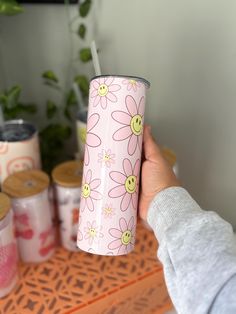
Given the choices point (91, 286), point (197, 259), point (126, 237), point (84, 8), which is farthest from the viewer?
point (84, 8)

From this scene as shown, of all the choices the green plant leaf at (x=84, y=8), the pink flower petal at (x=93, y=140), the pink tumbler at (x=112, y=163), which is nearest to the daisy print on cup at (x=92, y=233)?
the pink tumbler at (x=112, y=163)

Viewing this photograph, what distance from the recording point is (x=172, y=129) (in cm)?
76

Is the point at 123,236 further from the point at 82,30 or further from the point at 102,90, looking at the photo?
the point at 82,30

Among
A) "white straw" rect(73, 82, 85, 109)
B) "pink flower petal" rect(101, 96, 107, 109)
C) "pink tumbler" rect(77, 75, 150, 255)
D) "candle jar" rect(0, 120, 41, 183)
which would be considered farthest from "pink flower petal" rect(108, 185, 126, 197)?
"white straw" rect(73, 82, 85, 109)

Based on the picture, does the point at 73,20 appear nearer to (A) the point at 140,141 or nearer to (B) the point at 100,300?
(A) the point at 140,141

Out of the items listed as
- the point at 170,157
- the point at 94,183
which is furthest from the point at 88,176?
the point at 170,157

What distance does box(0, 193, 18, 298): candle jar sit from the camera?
21.5 inches

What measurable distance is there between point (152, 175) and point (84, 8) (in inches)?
15.8

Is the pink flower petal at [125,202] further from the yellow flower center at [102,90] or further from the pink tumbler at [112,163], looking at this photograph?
the yellow flower center at [102,90]

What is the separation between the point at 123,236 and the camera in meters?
0.50

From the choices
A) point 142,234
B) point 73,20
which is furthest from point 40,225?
point 73,20

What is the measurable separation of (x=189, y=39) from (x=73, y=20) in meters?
0.30

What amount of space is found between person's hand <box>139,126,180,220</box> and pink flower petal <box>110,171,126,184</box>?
5 centimetres

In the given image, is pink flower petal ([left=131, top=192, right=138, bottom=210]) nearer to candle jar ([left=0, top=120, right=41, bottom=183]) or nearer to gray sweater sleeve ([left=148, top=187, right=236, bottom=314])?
gray sweater sleeve ([left=148, top=187, right=236, bottom=314])
